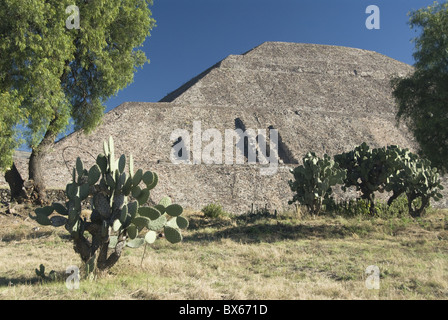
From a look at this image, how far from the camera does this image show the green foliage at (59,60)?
1317 cm

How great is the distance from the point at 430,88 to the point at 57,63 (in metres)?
17.3

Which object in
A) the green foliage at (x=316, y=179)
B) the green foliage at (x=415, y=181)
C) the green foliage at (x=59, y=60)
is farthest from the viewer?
the green foliage at (x=415, y=181)

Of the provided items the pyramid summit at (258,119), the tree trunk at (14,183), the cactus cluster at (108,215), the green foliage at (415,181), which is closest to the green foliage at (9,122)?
the pyramid summit at (258,119)

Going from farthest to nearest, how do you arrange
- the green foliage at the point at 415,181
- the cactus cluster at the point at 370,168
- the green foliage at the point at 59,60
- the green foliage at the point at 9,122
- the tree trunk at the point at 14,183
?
1. the tree trunk at the point at 14,183
2. the cactus cluster at the point at 370,168
3. the green foliage at the point at 415,181
4. the green foliage at the point at 59,60
5. the green foliage at the point at 9,122

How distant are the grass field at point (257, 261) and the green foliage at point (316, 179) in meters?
0.85

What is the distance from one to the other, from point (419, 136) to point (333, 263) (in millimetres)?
12246

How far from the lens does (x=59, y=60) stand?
14.7 m

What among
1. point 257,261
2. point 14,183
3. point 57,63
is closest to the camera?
point 257,261

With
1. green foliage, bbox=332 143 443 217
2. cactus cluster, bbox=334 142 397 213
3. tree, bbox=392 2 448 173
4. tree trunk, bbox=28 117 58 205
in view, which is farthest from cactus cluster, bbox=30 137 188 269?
tree, bbox=392 2 448 173

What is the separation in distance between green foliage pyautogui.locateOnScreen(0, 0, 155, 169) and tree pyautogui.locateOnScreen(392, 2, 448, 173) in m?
13.7

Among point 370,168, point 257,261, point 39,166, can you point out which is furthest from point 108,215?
point 370,168

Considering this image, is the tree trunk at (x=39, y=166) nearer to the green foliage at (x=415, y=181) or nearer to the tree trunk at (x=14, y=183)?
the tree trunk at (x=14, y=183)

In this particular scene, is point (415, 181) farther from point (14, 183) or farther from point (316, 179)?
point (14, 183)
